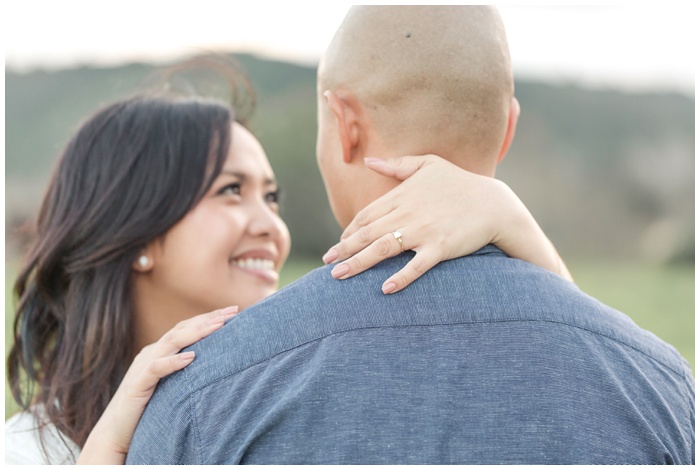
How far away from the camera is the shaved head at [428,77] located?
1.96 metres

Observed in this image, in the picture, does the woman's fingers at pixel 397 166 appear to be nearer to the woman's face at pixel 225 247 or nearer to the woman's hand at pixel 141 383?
the woman's hand at pixel 141 383

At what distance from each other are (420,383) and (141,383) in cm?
73

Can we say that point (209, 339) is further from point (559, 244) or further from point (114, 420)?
point (559, 244)

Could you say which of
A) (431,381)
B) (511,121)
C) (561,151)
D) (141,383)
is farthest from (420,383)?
(561,151)

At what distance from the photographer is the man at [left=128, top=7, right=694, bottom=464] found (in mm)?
1616

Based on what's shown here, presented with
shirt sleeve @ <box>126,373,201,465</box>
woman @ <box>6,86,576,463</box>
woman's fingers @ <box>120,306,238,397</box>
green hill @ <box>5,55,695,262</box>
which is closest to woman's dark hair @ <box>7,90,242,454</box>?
woman @ <box>6,86,576,463</box>

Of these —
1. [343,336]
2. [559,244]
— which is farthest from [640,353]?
[559,244]

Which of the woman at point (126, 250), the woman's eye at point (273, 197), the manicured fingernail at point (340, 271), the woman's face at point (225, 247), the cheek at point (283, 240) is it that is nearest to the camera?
the manicured fingernail at point (340, 271)

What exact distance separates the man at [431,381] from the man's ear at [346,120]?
0.25 metres

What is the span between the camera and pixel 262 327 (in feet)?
5.66

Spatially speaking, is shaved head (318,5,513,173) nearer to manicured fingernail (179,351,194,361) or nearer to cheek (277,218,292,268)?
manicured fingernail (179,351,194,361)

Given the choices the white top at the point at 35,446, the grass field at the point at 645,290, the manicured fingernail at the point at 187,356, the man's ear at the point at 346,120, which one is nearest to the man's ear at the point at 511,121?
the man's ear at the point at 346,120

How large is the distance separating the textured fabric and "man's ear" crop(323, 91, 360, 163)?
0.38 metres

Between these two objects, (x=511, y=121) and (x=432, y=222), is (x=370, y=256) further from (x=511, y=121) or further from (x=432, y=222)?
(x=511, y=121)
